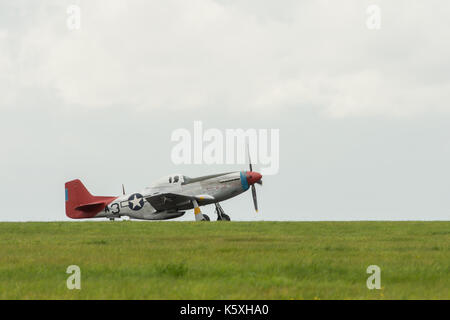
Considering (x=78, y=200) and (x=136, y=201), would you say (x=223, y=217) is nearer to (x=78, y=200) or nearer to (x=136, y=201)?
(x=136, y=201)

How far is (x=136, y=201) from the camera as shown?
44188mm

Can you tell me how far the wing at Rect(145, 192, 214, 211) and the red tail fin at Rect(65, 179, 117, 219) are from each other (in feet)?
16.9

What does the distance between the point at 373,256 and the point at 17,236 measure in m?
15.4

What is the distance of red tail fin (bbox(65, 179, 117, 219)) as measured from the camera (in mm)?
47125

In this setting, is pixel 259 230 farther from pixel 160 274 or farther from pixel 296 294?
pixel 296 294

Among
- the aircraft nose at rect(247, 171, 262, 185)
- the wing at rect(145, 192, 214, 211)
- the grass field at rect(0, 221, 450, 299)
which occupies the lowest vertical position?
the grass field at rect(0, 221, 450, 299)

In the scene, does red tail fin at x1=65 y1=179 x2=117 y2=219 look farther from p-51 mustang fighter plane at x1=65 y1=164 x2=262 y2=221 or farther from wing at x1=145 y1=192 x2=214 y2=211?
wing at x1=145 y1=192 x2=214 y2=211

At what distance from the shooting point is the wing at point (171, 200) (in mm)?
42688

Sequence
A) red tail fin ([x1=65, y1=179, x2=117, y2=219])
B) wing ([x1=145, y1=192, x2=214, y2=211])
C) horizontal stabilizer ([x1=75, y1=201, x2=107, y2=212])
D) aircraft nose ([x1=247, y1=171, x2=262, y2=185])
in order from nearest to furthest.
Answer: wing ([x1=145, y1=192, x2=214, y2=211]), aircraft nose ([x1=247, y1=171, x2=262, y2=185]), horizontal stabilizer ([x1=75, y1=201, x2=107, y2=212]), red tail fin ([x1=65, y1=179, x2=117, y2=219])

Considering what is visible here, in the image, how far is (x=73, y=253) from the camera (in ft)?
58.2

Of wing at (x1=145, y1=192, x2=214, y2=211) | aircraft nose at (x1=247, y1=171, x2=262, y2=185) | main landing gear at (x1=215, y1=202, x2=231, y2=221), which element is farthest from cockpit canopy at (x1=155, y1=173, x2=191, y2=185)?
aircraft nose at (x1=247, y1=171, x2=262, y2=185)

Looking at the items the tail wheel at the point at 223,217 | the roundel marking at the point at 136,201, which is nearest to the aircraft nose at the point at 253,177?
the tail wheel at the point at 223,217
